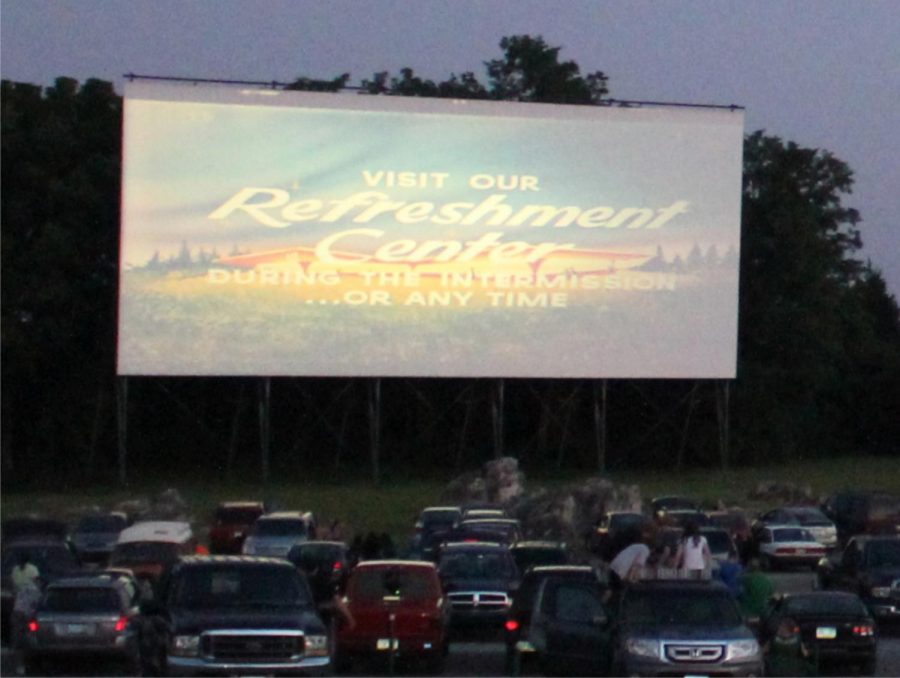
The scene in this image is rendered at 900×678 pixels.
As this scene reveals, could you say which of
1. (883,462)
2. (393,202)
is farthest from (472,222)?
(883,462)

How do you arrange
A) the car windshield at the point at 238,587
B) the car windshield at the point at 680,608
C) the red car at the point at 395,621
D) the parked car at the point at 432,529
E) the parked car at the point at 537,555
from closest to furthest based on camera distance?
1. the car windshield at the point at 238,587
2. the car windshield at the point at 680,608
3. the red car at the point at 395,621
4. the parked car at the point at 537,555
5. the parked car at the point at 432,529

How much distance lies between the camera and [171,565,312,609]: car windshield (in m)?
14.0

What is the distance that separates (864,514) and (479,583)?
16.3m

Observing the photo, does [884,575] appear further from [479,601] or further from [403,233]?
[403,233]

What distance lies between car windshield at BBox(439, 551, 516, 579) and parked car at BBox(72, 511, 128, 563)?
9516 millimetres

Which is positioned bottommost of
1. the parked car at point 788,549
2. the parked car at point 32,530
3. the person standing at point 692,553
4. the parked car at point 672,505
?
the parked car at point 788,549

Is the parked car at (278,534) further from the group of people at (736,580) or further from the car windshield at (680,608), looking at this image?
the car windshield at (680,608)

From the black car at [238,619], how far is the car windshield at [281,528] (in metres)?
14.9

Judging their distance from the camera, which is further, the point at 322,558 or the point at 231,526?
the point at 231,526

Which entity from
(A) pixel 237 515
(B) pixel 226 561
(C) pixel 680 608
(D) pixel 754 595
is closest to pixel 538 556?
(D) pixel 754 595

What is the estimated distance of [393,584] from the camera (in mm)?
18156

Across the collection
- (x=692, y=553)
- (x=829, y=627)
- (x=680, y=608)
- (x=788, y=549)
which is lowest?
(x=788, y=549)

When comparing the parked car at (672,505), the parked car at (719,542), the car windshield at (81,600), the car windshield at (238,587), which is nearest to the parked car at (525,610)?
the car windshield at (238,587)

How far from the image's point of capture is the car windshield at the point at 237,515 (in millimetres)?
33062
